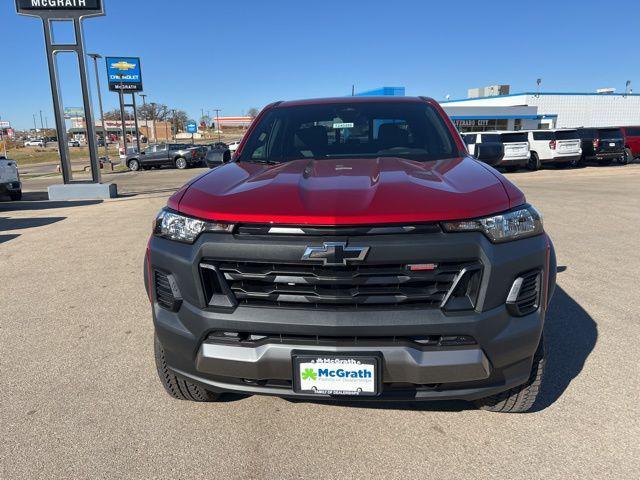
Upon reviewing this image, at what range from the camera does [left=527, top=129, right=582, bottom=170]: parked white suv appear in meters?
19.6

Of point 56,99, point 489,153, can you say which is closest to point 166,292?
point 489,153

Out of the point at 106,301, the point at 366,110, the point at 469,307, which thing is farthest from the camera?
the point at 106,301

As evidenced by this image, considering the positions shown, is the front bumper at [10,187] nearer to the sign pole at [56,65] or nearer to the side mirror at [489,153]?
the sign pole at [56,65]

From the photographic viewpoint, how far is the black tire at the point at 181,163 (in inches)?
1102

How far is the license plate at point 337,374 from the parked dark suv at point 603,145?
74.1ft

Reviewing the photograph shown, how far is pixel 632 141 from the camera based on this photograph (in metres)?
22.6

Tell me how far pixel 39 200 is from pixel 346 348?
48.2ft

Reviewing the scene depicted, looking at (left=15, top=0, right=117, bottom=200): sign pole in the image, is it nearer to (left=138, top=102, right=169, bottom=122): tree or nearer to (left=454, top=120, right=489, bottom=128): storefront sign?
(left=454, top=120, right=489, bottom=128): storefront sign

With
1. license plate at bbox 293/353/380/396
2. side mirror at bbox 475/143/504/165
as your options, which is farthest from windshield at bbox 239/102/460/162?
license plate at bbox 293/353/380/396

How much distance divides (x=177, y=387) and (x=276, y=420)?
0.60 m

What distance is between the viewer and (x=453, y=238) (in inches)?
79.9

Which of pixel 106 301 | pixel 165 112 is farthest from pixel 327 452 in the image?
pixel 165 112

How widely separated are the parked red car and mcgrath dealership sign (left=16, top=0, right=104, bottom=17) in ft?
74.3

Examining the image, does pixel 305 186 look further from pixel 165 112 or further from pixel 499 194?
pixel 165 112
